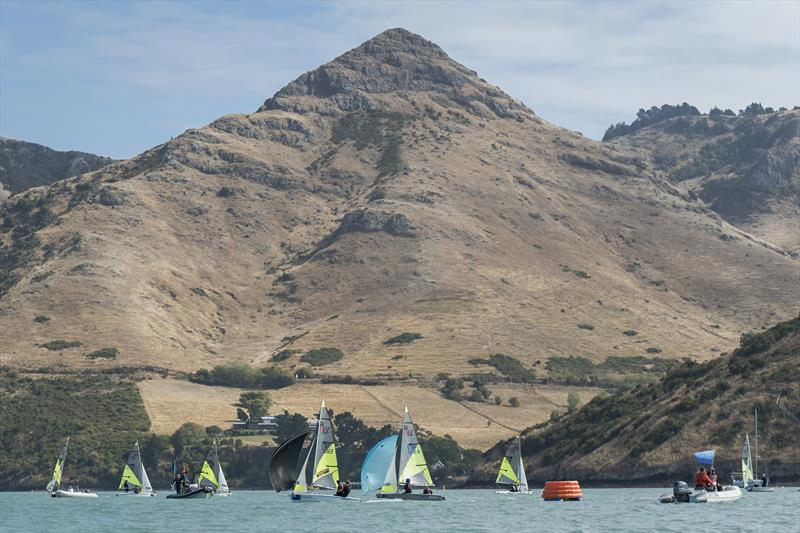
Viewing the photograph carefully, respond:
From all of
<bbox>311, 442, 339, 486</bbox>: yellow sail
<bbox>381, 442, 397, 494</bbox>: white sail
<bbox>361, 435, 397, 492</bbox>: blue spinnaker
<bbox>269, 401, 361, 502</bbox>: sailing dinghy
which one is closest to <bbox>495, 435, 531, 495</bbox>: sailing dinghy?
<bbox>269, 401, 361, 502</bbox>: sailing dinghy

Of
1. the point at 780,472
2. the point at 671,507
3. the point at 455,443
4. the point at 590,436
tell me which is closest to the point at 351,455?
the point at 455,443

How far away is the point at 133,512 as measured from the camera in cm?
11081

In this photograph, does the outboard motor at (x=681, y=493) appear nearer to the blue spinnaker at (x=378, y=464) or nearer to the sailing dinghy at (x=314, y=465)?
the blue spinnaker at (x=378, y=464)

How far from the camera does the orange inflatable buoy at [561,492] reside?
119m

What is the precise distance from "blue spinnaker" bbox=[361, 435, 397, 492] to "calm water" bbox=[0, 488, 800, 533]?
1934 millimetres

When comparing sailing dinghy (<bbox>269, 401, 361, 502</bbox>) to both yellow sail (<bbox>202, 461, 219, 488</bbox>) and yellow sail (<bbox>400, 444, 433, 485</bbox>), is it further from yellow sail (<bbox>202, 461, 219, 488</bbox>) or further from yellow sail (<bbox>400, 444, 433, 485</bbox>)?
yellow sail (<bbox>202, 461, 219, 488</bbox>)

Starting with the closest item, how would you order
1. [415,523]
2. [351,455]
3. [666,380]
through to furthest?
[415,523] → [666,380] → [351,455]

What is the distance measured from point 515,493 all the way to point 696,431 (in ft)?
63.5

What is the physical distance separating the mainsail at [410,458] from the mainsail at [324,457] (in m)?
6.54

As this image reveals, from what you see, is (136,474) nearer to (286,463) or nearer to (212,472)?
(212,472)

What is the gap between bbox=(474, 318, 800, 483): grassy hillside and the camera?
135 metres

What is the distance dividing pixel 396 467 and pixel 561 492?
1616 cm

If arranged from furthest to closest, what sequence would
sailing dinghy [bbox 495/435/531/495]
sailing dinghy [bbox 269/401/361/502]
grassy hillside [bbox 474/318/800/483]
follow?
sailing dinghy [bbox 495/435/531/495]
grassy hillside [bbox 474/318/800/483]
sailing dinghy [bbox 269/401/361/502]

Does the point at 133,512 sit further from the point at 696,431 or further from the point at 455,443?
the point at 455,443
